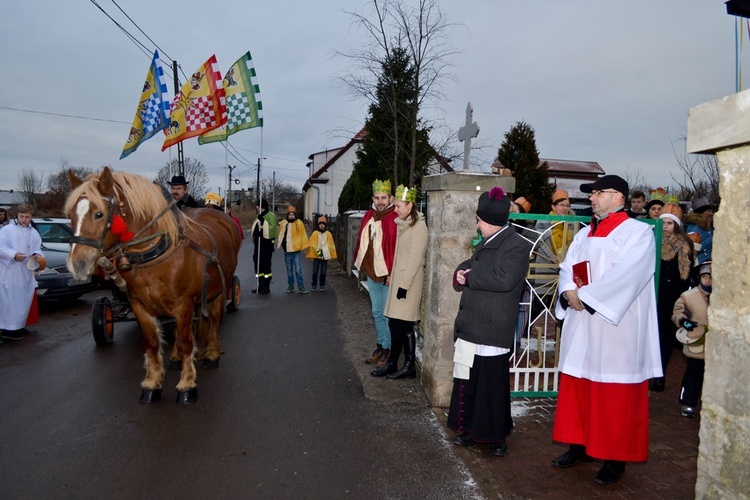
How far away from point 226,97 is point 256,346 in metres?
5.06

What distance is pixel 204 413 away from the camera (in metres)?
4.62

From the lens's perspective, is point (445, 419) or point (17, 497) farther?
point (445, 419)

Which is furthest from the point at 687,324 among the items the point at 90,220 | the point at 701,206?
the point at 90,220

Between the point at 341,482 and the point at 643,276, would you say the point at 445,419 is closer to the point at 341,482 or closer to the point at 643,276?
the point at 341,482

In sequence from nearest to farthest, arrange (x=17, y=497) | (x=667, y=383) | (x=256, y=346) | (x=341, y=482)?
1. (x=17, y=497)
2. (x=341, y=482)
3. (x=667, y=383)
4. (x=256, y=346)

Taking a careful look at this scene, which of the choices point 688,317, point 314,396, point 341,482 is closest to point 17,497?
point 341,482

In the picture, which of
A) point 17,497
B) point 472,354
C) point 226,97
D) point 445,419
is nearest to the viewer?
point 17,497

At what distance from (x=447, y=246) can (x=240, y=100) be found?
6.61 m

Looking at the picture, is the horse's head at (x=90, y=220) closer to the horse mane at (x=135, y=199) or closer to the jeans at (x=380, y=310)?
the horse mane at (x=135, y=199)

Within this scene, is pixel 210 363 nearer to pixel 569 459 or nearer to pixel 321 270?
pixel 569 459

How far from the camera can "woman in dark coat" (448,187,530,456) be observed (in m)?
3.72

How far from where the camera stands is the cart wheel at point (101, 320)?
6.65 m

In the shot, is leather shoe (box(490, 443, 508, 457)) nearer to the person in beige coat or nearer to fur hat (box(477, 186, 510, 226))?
fur hat (box(477, 186, 510, 226))

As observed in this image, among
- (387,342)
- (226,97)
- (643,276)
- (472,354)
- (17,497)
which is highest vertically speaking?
(226,97)
